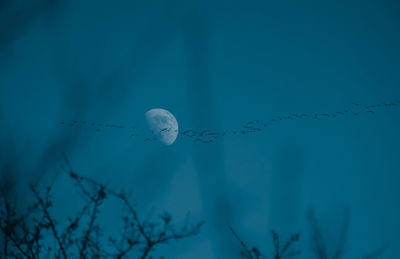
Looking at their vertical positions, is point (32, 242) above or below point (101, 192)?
below

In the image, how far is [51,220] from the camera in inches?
310

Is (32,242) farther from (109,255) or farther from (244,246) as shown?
(244,246)

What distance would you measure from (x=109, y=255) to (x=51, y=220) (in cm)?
185

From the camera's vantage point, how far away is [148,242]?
8.23 metres

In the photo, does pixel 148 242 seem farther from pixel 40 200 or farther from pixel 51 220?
pixel 40 200

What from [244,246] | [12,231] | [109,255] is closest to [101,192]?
[109,255]

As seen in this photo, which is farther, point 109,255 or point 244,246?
point 244,246

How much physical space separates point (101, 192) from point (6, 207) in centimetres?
274

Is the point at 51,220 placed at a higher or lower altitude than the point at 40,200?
lower

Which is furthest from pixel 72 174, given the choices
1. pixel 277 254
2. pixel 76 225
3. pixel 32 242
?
pixel 277 254

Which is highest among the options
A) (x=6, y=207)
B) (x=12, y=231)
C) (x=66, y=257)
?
(x=6, y=207)

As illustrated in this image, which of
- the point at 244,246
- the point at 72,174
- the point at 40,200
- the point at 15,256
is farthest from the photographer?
the point at 244,246

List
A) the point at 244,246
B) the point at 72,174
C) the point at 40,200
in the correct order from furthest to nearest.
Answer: the point at 244,246
the point at 40,200
the point at 72,174

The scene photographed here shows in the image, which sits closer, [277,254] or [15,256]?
[15,256]
